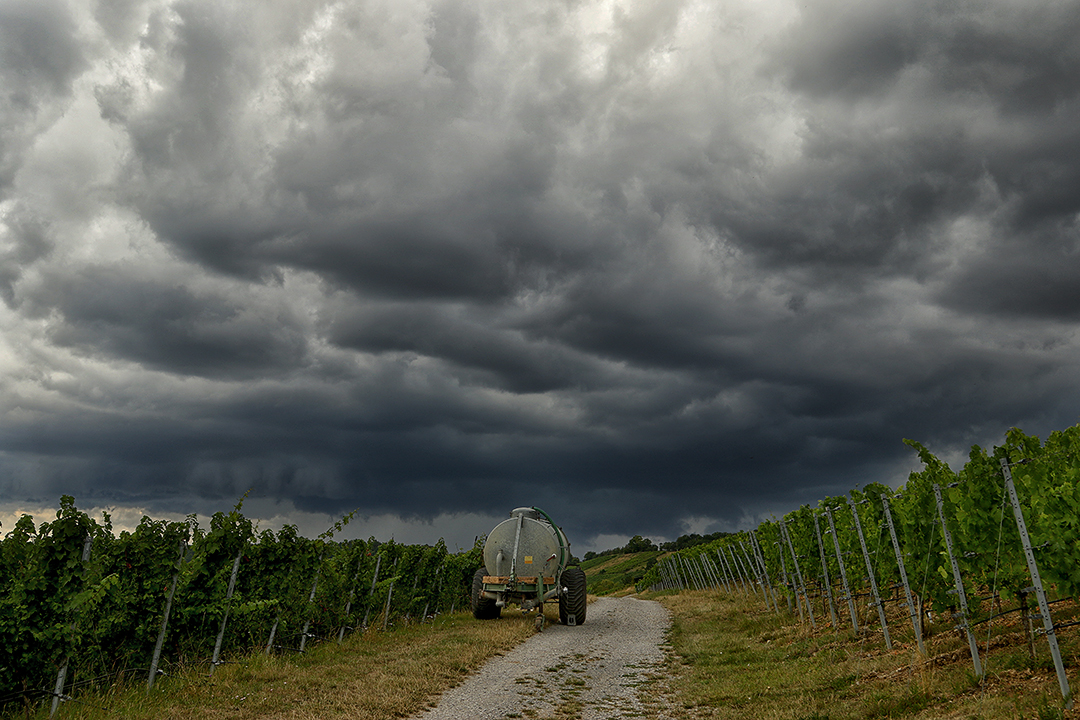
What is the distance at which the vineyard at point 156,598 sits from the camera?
9797 mm

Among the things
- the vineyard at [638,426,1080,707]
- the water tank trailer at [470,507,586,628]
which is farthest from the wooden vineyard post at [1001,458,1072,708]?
the water tank trailer at [470,507,586,628]

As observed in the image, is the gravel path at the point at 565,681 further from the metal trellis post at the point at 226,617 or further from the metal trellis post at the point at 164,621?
the metal trellis post at the point at 226,617

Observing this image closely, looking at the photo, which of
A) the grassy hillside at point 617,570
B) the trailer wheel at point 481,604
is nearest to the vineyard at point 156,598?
the trailer wheel at point 481,604

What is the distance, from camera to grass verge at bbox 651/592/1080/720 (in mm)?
8922

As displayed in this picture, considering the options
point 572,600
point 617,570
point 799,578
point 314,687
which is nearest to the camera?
point 314,687

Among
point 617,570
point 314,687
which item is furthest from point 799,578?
point 617,570

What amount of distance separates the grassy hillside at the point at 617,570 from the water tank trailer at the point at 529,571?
69319mm

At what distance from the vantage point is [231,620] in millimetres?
14773

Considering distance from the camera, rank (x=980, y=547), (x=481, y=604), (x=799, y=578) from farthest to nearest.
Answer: (x=481, y=604), (x=799, y=578), (x=980, y=547)

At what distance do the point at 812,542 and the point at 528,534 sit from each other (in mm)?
10393

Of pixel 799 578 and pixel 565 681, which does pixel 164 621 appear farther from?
pixel 799 578

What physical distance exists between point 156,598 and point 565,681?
8.03 meters

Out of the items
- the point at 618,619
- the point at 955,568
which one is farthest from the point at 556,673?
the point at 618,619

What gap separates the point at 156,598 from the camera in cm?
1264
